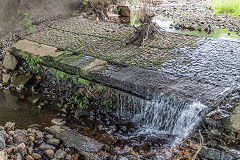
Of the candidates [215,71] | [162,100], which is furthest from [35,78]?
[215,71]

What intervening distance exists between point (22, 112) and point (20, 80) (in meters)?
1.18

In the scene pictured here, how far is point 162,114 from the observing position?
4.05 m

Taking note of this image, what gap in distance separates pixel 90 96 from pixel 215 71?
261 cm

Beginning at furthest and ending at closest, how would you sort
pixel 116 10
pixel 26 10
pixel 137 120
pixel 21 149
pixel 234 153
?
pixel 116 10 → pixel 26 10 → pixel 137 120 → pixel 21 149 → pixel 234 153

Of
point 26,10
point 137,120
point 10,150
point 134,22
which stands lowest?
point 137,120

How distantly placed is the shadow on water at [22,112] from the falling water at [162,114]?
162cm

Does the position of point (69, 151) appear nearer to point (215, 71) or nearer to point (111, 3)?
point (215, 71)

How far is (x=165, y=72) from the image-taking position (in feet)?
15.0

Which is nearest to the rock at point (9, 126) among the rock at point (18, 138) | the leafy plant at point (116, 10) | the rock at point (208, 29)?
the rock at point (18, 138)

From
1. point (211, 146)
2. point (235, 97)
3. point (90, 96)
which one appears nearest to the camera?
point (211, 146)

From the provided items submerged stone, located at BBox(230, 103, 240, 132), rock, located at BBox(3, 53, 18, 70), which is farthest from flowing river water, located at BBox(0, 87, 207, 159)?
rock, located at BBox(3, 53, 18, 70)

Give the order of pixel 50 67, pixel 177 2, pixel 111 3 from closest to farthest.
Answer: pixel 50 67 → pixel 111 3 → pixel 177 2

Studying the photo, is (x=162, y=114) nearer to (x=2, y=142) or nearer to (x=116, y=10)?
(x=2, y=142)

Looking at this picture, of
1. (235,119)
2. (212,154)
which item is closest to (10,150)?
(212,154)
